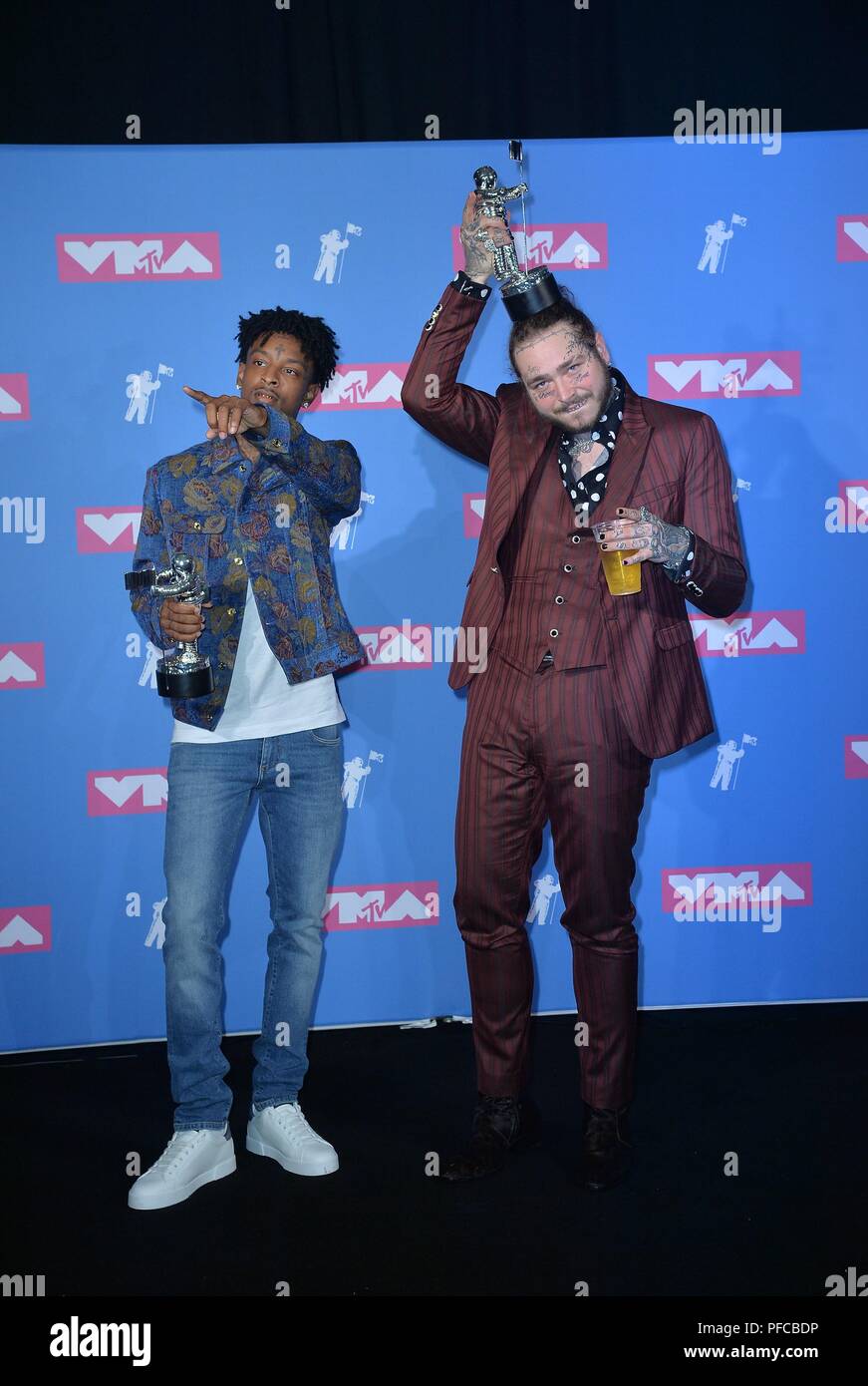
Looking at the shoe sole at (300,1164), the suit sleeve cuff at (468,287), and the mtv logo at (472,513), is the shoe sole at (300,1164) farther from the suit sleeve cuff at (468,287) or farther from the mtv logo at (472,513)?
the suit sleeve cuff at (468,287)

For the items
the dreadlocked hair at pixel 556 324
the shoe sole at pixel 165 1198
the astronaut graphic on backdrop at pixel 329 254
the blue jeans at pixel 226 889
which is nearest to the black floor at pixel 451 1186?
the shoe sole at pixel 165 1198

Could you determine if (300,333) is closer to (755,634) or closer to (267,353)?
(267,353)

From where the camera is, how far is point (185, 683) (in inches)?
89.1

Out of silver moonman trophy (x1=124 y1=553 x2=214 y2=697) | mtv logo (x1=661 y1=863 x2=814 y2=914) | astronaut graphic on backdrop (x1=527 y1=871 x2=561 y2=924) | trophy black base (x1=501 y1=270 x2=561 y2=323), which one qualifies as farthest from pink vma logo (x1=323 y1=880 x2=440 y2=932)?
trophy black base (x1=501 y1=270 x2=561 y2=323)

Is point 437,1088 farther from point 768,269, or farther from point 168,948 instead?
point 768,269

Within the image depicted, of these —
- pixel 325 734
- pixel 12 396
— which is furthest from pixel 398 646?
pixel 12 396

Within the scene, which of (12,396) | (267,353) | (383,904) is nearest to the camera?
(267,353)

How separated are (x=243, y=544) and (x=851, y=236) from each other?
1.91m

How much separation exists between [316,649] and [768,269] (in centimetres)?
169

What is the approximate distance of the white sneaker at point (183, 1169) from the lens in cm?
233

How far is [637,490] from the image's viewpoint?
94.3 inches

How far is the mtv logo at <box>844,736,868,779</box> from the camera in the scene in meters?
3.19
